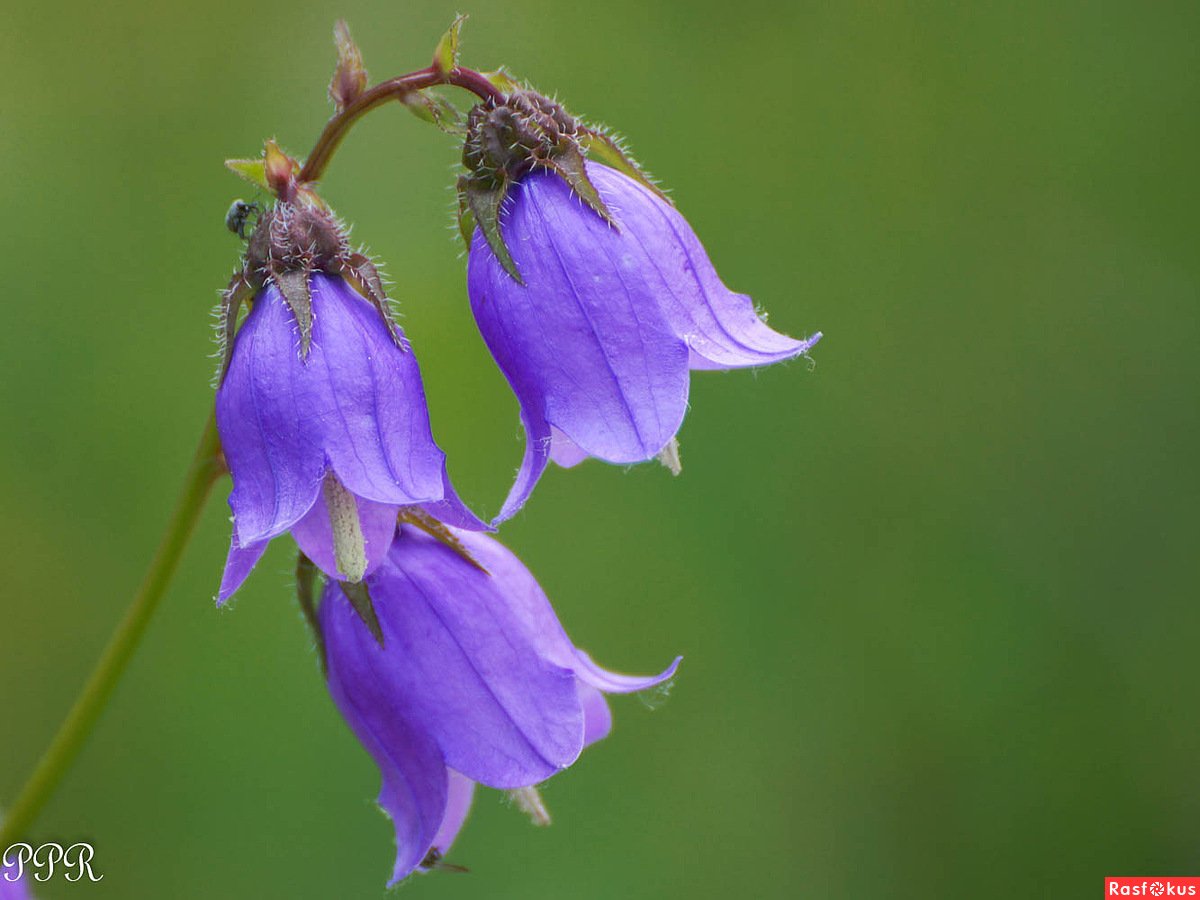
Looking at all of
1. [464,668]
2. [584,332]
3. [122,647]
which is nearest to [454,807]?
[464,668]

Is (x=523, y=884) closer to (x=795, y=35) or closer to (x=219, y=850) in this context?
(x=219, y=850)

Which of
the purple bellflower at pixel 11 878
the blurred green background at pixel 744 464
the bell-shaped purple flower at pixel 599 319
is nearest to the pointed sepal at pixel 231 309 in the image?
the bell-shaped purple flower at pixel 599 319

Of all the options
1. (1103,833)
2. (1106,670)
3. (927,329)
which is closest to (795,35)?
(927,329)

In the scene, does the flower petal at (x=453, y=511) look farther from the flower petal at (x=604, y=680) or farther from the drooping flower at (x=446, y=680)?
the flower petal at (x=604, y=680)

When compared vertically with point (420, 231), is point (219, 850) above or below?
below

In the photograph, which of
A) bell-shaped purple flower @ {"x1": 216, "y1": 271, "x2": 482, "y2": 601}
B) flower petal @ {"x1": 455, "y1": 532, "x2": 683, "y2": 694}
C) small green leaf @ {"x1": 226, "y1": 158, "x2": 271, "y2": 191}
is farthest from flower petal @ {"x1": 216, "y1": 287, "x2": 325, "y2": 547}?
flower petal @ {"x1": 455, "y1": 532, "x2": 683, "y2": 694}

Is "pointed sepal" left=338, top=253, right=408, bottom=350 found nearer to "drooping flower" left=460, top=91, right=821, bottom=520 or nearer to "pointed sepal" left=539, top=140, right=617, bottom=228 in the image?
"drooping flower" left=460, top=91, right=821, bottom=520
